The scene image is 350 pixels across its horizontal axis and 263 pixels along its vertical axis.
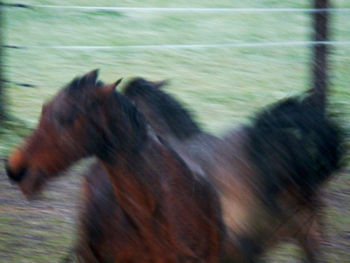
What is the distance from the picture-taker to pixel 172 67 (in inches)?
359

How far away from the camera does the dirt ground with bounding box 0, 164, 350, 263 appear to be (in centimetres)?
419

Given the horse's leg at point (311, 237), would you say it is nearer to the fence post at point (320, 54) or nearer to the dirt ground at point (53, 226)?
the dirt ground at point (53, 226)

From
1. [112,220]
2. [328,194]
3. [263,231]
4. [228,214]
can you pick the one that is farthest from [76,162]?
[328,194]

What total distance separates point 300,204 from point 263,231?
29 centimetres

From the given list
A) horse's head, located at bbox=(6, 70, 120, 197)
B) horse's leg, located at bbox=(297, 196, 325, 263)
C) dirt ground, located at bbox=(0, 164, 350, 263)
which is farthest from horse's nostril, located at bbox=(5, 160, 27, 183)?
horse's leg, located at bbox=(297, 196, 325, 263)

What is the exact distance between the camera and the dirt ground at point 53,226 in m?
4.19

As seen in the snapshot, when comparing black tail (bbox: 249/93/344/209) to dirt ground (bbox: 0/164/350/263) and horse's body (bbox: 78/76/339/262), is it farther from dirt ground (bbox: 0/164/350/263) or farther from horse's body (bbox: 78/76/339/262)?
dirt ground (bbox: 0/164/350/263)

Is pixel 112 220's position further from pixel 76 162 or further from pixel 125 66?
pixel 125 66

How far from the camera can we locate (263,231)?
4.06 m

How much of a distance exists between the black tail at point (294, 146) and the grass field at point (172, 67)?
1.91ft

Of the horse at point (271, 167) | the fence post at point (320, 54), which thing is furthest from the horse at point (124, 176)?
the fence post at point (320, 54)

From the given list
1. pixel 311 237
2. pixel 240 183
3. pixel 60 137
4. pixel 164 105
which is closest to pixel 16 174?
pixel 60 137

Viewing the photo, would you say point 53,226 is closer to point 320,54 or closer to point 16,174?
point 16,174

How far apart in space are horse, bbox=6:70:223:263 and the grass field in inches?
48.0
